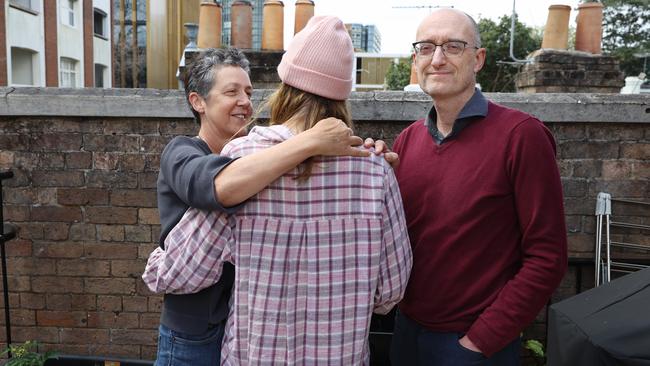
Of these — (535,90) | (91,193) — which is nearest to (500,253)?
(91,193)

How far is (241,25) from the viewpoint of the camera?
426cm

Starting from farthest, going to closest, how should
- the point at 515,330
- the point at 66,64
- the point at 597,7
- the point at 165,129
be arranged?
1. the point at 66,64
2. the point at 597,7
3. the point at 165,129
4. the point at 515,330

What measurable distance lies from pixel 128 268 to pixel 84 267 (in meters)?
0.27

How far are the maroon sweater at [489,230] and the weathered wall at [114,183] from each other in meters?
1.50

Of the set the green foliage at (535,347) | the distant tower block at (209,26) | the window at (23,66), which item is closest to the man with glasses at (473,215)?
the green foliage at (535,347)

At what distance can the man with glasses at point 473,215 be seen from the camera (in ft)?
5.54

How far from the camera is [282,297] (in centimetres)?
142

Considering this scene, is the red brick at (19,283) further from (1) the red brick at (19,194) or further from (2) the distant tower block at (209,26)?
(2) the distant tower block at (209,26)

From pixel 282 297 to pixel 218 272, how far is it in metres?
0.23

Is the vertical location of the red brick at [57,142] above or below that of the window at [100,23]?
below

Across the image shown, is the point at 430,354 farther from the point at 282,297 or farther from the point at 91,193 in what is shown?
the point at 91,193

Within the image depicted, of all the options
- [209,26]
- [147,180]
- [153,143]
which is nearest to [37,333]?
[147,180]

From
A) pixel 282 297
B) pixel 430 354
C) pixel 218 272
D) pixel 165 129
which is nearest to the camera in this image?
pixel 282 297

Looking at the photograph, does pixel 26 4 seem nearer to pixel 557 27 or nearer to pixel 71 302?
pixel 71 302
